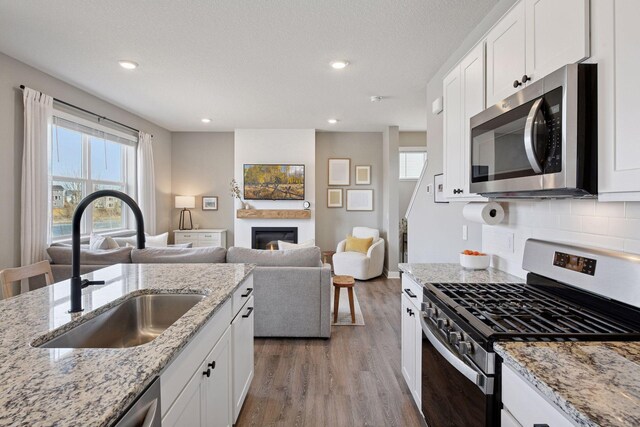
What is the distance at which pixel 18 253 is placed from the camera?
128 inches

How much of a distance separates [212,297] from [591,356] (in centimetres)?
138

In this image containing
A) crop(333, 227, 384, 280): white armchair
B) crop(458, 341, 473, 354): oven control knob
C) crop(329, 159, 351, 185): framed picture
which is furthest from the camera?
crop(329, 159, 351, 185): framed picture

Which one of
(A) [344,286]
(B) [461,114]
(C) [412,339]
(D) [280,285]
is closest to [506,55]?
(B) [461,114]

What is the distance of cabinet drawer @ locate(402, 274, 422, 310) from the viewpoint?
73.5 inches

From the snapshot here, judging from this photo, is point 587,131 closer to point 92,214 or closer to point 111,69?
point 111,69

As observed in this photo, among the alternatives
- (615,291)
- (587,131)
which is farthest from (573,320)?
(587,131)

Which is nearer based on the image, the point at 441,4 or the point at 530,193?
the point at 530,193

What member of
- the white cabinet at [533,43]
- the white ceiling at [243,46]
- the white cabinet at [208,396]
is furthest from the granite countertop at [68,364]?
the white ceiling at [243,46]

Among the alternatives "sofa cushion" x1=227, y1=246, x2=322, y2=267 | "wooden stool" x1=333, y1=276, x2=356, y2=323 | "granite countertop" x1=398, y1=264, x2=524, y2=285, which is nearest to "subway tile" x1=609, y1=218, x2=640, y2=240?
"granite countertop" x1=398, y1=264, x2=524, y2=285

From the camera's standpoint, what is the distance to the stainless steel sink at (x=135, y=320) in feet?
4.29

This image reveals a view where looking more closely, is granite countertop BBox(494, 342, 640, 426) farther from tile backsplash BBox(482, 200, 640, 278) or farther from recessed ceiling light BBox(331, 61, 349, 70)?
recessed ceiling light BBox(331, 61, 349, 70)

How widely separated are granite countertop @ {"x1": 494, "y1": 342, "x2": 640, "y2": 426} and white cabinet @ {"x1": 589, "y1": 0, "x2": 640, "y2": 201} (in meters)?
0.46

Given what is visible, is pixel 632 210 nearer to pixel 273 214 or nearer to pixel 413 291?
pixel 413 291

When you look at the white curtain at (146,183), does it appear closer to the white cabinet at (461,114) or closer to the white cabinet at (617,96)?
the white cabinet at (461,114)
